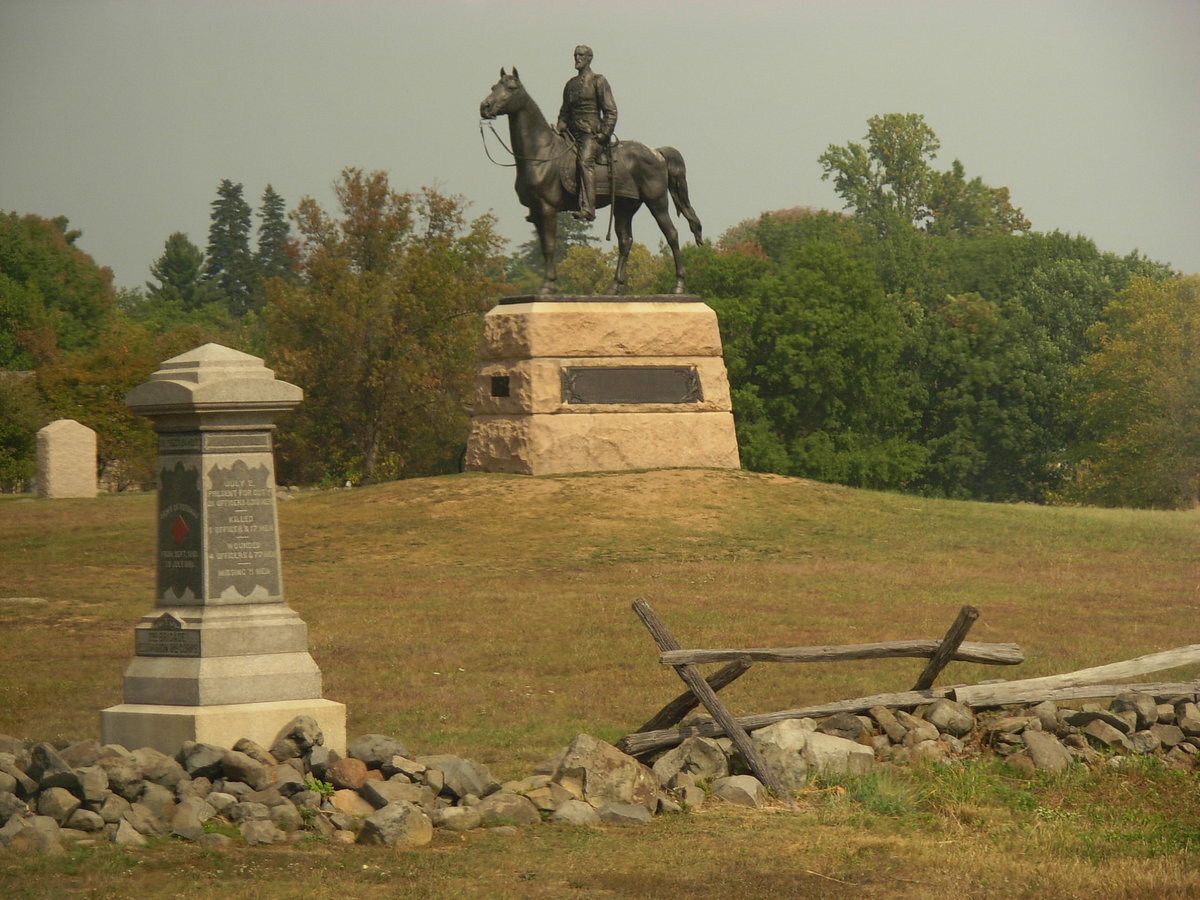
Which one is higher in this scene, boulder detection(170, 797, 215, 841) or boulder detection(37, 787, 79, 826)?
boulder detection(37, 787, 79, 826)

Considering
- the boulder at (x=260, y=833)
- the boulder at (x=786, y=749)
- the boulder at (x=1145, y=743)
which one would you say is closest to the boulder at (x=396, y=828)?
the boulder at (x=260, y=833)

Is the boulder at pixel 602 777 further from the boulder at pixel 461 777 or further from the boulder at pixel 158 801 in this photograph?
the boulder at pixel 158 801

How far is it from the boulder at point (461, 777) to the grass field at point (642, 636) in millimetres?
568

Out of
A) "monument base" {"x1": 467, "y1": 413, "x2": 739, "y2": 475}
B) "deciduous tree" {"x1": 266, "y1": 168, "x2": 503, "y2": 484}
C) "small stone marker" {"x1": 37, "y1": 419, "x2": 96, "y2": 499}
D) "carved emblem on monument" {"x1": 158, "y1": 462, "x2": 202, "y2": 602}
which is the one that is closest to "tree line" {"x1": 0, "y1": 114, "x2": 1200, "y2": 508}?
"deciduous tree" {"x1": 266, "y1": 168, "x2": 503, "y2": 484}

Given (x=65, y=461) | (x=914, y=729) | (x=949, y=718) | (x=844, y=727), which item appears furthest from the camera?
(x=65, y=461)

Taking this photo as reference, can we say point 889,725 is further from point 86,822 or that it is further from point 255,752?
point 86,822

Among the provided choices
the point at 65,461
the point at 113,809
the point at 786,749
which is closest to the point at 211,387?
the point at 113,809

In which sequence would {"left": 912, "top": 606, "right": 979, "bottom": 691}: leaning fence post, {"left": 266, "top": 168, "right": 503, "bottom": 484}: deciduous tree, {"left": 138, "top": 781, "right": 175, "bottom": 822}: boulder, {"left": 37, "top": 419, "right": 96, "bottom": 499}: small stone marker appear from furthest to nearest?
{"left": 266, "top": 168, "right": 503, "bottom": 484}: deciduous tree, {"left": 37, "top": 419, "right": 96, "bottom": 499}: small stone marker, {"left": 912, "top": 606, "right": 979, "bottom": 691}: leaning fence post, {"left": 138, "top": 781, "right": 175, "bottom": 822}: boulder

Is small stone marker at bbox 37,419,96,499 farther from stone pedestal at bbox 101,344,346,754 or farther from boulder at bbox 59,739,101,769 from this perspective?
boulder at bbox 59,739,101,769

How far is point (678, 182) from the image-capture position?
29.2 meters

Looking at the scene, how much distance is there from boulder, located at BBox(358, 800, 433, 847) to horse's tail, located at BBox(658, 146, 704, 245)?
20.6m

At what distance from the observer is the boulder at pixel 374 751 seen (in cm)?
1038

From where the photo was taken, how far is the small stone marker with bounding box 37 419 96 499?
31.8 m

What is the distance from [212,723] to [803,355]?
46.2 m
